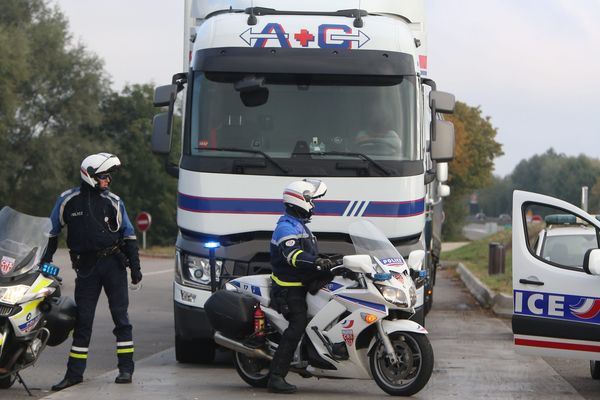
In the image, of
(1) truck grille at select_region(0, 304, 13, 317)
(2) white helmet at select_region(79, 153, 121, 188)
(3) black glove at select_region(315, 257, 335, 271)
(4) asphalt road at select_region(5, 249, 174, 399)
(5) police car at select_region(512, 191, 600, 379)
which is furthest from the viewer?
(4) asphalt road at select_region(5, 249, 174, 399)

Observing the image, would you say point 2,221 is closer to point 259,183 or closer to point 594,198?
point 259,183

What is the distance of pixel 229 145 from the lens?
1145 cm

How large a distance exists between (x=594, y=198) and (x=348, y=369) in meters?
71.3

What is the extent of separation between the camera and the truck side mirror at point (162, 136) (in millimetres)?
12008

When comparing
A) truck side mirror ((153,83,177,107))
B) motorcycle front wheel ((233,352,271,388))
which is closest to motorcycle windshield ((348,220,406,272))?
motorcycle front wheel ((233,352,271,388))

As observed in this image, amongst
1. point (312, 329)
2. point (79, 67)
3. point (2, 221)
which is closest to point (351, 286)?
point (312, 329)

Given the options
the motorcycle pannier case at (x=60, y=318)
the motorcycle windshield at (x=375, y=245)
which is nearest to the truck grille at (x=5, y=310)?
the motorcycle pannier case at (x=60, y=318)

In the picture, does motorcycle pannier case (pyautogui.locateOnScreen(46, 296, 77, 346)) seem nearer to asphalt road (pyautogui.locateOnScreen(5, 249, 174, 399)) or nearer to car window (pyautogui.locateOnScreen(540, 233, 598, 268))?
asphalt road (pyautogui.locateOnScreen(5, 249, 174, 399))

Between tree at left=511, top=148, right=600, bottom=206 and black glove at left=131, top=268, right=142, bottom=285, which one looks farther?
tree at left=511, top=148, right=600, bottom=206

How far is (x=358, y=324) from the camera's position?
9.55 meters

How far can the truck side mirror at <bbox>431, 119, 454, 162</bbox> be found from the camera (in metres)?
12.2

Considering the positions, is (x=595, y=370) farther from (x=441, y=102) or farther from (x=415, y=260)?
(x=441, y=102)

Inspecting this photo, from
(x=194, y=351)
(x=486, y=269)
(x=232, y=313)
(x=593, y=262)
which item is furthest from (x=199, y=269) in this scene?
(x=486, y=269)

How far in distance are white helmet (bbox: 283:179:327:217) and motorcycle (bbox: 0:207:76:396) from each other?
197 centimetres
